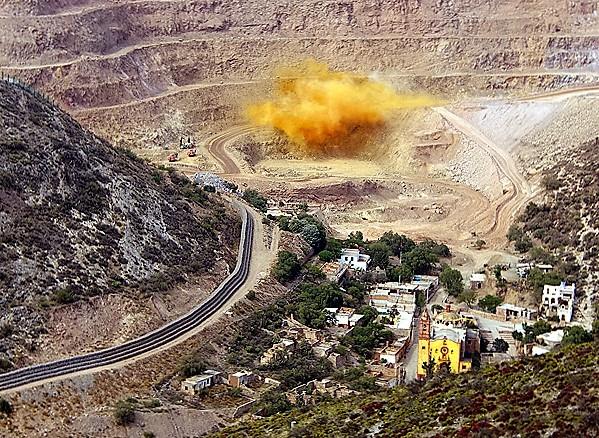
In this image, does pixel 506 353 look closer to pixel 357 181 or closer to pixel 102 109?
pixel 357 181

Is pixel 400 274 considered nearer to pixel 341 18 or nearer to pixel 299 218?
pixel 299 218

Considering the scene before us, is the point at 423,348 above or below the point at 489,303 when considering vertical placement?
below

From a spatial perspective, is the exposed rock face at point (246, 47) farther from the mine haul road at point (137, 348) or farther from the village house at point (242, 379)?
the village house at point (242, 379)

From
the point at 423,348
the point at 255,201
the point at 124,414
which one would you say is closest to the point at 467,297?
the point at 423,348

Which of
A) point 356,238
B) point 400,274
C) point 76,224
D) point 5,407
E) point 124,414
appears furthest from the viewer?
point 356,238

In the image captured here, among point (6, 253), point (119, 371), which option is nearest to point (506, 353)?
point (119, 371)

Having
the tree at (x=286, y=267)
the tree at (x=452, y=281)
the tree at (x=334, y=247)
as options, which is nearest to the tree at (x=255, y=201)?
the tree at (x=334, y=247)

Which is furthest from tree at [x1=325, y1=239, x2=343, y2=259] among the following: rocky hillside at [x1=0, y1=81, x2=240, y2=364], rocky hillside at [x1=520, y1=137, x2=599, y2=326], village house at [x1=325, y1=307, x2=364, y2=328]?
rocky hillside at [x1=520, y1=137, x2=599, y2=326]
